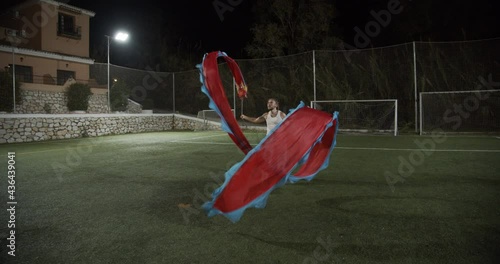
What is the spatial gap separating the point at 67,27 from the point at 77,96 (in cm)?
806

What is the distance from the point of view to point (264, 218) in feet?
15.4

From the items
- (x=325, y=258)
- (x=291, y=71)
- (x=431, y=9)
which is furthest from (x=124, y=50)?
(x=325, y=258)

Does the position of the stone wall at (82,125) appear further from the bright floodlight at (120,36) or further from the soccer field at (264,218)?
the soccer field at (264,218)

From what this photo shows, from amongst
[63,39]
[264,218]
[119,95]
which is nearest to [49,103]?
[119,95]

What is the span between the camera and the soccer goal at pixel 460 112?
1680cm

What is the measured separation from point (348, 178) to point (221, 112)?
3.44 m

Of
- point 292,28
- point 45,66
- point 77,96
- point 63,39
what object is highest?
point 292,28

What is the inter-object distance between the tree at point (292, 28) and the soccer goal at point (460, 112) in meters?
9.19

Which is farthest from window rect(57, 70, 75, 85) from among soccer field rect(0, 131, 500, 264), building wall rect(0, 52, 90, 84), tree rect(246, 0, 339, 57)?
soccer field rect(0, 131, 500, 264)

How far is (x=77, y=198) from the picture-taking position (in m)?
5.80

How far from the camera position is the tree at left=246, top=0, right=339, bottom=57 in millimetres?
25500

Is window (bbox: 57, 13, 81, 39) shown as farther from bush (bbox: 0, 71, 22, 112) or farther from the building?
bush (bbox: 0, 71, 22, 112)

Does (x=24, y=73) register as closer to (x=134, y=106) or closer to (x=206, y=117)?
(x=134, y=106)

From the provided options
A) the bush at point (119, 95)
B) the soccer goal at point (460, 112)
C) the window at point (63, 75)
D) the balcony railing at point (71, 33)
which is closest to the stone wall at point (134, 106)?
the bush at point (119, 95)
